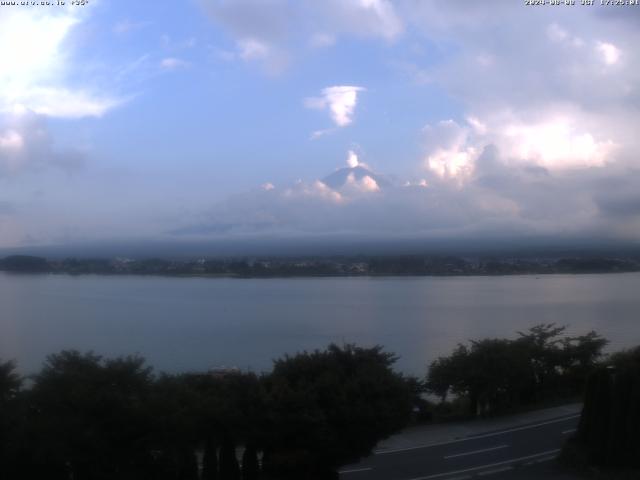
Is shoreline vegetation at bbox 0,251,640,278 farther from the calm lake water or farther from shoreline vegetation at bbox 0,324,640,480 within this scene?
shoreline vegetation at bbox 0,324,640,480

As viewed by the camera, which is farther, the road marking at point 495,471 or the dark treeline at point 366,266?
the dark treeline at point 366,266

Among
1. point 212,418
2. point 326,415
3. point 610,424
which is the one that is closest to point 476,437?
point 610,424

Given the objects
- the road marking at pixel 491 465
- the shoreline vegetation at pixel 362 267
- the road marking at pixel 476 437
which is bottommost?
the road marking at pixel 476 437

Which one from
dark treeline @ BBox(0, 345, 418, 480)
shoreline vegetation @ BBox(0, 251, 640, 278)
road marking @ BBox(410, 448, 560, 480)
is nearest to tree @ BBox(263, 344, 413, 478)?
dark treeline @ BBox(0, 345, 418, 480)

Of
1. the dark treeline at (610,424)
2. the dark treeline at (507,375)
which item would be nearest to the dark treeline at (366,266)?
the dark treeline at (507,375)

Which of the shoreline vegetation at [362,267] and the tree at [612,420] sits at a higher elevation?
the shoreline vegetation at [362,267]

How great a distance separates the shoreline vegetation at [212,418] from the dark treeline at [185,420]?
13mm

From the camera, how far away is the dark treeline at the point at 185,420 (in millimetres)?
7691

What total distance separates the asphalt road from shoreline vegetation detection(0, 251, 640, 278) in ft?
130

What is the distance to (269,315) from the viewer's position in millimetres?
34344

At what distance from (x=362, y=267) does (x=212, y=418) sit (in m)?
49.5

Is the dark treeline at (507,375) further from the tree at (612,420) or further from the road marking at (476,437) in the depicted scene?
the tree at (612,420)

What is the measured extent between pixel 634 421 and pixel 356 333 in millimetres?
19341

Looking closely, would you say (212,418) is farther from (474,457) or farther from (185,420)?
(474,457)
